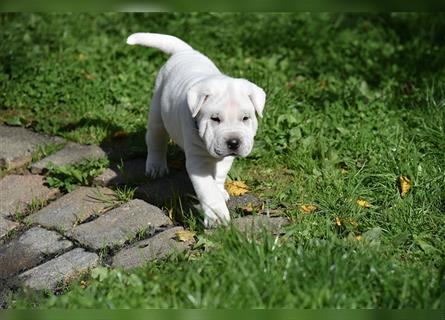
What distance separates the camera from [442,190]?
445 centimetres

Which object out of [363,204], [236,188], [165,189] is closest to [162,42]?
[165,189]

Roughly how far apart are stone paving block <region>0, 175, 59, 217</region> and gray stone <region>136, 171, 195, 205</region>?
0.62 m

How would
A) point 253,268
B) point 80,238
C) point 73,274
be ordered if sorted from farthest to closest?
point 80,238
point 73,274
point 253,268

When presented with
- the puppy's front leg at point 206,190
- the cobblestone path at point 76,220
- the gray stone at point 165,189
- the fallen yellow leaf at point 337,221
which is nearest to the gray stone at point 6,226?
the cobblestone path at point 76,220

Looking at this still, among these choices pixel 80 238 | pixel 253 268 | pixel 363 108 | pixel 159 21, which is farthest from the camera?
pixel 159 21

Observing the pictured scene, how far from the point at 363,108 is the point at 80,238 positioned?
2462mm

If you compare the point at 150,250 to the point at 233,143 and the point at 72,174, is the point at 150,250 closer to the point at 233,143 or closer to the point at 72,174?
the point at 233,143

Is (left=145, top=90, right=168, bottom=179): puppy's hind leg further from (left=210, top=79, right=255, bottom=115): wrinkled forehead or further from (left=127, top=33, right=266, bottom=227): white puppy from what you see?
(left=210, top=79, right=255, bottom=115): wrinkled forehead

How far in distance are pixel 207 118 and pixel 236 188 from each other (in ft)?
3.04

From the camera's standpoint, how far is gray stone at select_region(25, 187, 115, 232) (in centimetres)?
463

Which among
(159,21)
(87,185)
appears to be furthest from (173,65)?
(159,21)

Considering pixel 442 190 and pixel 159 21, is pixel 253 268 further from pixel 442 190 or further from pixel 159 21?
pixel 159 21

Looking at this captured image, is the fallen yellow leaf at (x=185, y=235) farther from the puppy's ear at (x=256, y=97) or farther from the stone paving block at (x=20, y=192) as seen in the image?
the stone paving block at (x=20, y=192)

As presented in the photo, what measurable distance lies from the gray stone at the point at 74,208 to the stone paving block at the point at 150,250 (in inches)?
21.2
